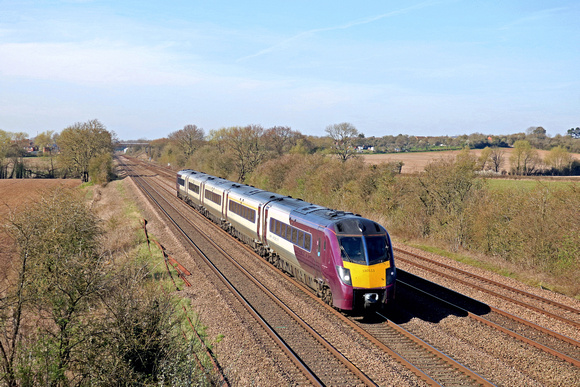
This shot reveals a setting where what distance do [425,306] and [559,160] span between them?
173 ft

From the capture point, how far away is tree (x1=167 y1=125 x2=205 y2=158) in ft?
277

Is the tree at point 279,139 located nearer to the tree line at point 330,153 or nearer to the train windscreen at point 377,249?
the tree line at point 330,153

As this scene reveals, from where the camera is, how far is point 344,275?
41.0ft

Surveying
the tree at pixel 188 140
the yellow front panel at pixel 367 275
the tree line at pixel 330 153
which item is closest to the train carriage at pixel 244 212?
the yellow front panel at pixel 367 275

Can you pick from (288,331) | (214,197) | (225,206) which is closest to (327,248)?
(288,331)

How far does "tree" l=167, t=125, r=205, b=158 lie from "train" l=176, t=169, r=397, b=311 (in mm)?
65287

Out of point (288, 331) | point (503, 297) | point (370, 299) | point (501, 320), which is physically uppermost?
point (370, 299)

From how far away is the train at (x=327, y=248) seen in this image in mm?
12438

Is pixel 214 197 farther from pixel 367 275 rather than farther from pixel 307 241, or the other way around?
pixel 367 275

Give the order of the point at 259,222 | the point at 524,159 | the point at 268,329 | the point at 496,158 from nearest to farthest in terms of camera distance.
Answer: the point at 268,329 → the point at 259,222 → the point at 524,159 → the point at 496,158

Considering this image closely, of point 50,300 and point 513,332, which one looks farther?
point 513,332

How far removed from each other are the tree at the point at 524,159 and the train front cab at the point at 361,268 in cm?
5301

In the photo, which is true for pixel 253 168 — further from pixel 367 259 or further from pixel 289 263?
pixel 367 259

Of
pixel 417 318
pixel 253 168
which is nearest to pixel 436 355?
pixel 417 318
